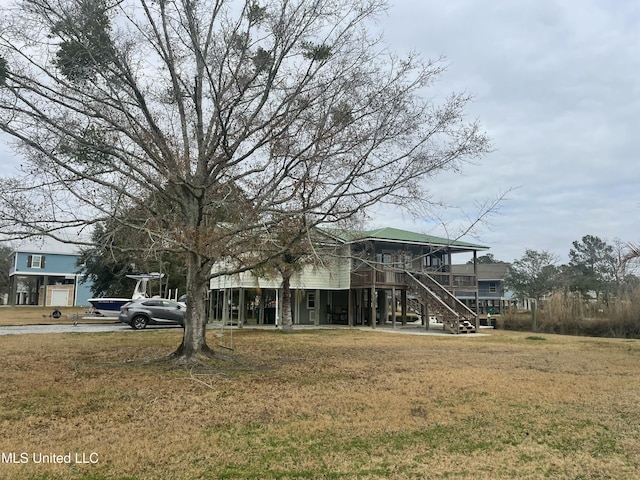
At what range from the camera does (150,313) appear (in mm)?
21531

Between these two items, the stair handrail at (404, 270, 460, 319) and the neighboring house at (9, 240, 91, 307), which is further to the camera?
the neighboring house at (9, 240, 91, 307)

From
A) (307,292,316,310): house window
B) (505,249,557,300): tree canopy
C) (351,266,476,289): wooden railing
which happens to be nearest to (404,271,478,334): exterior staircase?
(351,266,476,289): wooden railing

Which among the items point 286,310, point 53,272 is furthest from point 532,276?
point 53,272

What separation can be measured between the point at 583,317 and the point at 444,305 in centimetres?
821

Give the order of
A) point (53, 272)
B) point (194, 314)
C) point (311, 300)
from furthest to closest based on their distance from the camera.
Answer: point (53, 272), point (311, 300), point (194, 314)

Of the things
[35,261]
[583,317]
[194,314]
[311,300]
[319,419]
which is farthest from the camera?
[35,261]

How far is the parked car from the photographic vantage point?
2123 centimetres

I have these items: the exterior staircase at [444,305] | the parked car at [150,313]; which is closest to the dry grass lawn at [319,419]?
the parked car at [150,313]

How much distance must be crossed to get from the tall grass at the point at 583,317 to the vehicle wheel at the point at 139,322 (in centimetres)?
2060

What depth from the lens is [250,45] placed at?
1002cm

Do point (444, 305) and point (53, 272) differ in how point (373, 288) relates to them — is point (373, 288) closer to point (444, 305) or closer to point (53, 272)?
point (444, 305)

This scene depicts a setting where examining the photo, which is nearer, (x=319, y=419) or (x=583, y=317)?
(x=319, y=419)

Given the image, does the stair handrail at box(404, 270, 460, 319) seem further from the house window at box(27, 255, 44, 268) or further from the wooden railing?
the house window at box(27, 255, 44, 268)

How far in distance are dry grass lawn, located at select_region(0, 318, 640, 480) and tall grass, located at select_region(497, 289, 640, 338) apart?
47.8 ft
